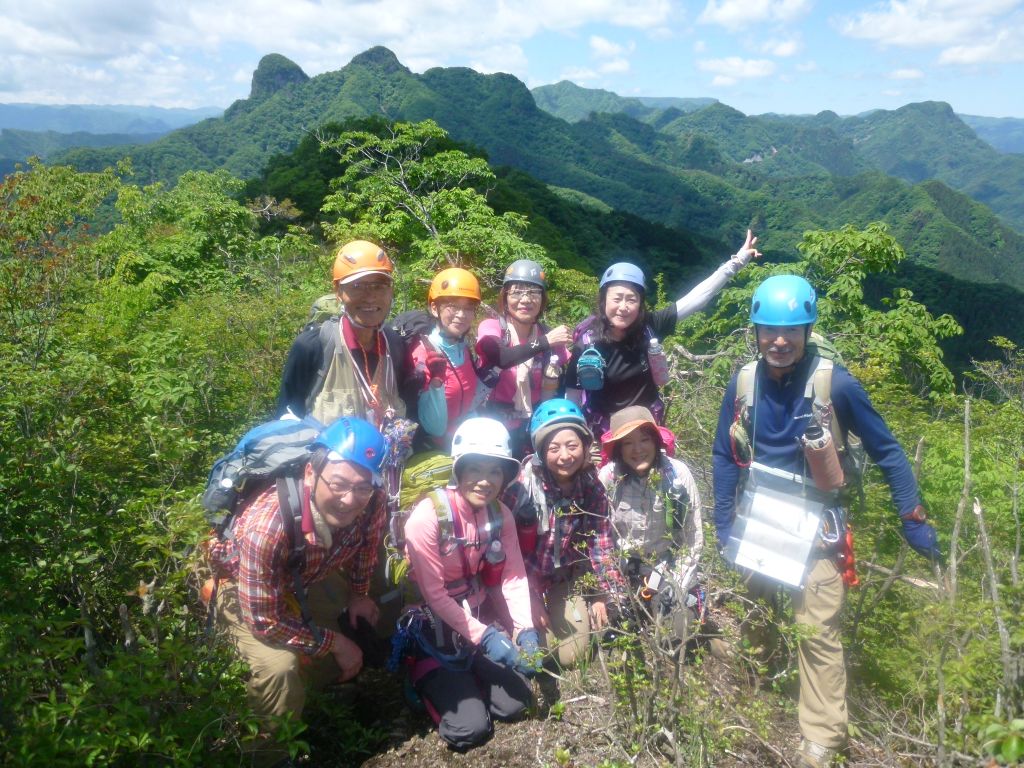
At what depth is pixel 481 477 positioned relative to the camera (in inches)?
123

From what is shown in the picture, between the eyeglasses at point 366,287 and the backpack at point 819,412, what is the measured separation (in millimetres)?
1831

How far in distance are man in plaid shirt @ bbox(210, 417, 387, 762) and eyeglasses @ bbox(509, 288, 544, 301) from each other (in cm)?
165

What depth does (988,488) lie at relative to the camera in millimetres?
3893

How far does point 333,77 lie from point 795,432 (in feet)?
401

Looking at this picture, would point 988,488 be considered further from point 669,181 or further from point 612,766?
point 669,181

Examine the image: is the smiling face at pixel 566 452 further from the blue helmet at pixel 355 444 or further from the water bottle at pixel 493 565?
the blue helmet at pixel 355 444

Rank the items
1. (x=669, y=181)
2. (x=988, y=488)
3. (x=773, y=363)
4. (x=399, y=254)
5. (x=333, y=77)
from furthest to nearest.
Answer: (x=669, y=181) → (x=333, y=77) → (x=399, y=254) → (x=988, y=488) → (x=773, y=363)

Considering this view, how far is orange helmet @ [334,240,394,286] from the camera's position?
11.0 feet

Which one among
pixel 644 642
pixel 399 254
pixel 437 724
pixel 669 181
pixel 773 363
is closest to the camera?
pixel 644 642

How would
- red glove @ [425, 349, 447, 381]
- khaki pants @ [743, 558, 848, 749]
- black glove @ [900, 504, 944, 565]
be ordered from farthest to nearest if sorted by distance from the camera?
red glove @ [425, 349, 447, 381], khaki pants @ [743, 558, 848, 749], black glove @ [900, 504, 944, 565]

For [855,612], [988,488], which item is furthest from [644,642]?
[988,488]

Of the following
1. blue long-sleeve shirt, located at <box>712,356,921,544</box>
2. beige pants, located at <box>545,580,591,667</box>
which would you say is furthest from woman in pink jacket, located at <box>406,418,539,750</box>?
blue long-sleeve shirt, located at <box>712,356,921,544</box>

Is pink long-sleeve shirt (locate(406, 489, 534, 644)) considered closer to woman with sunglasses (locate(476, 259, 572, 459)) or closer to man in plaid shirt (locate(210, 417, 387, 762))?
man in plaid shirt (locate(210, 417, 387, 762))

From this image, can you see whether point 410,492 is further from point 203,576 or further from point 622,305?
point 622,305
